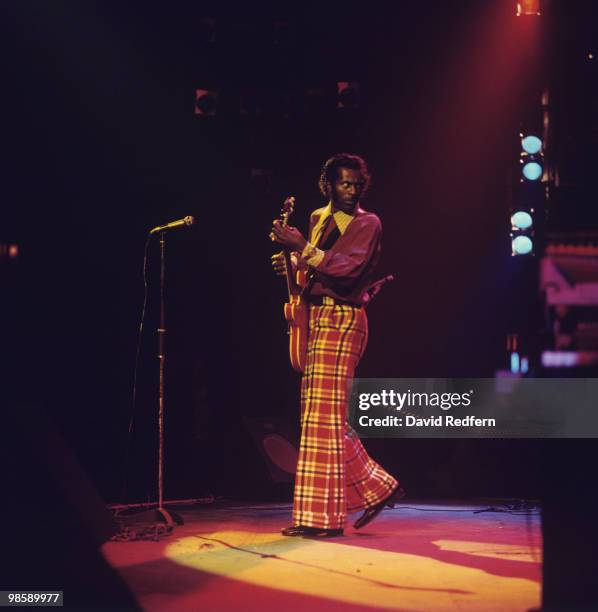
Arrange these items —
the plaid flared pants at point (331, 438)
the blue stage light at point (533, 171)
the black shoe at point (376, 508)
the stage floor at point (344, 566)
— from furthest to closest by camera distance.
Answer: the blue stage light at point (533, 171), the black shoe at point (376, 508), the plaid flared pants at point (331, 438), the stage floor at point (344, 566)

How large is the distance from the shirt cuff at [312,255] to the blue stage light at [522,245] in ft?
9.23

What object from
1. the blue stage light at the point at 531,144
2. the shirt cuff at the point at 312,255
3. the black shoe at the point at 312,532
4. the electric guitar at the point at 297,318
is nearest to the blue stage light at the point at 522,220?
the blue stage light at the point at 531,144

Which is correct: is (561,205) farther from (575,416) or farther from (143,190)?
(143,190)

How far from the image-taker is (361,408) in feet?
22.7

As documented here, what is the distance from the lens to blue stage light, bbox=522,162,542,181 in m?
6.77

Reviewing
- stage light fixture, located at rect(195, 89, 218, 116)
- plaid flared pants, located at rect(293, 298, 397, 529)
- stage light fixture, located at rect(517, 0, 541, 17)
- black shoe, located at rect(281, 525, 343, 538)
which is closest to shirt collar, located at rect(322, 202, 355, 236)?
plaid flared pants, located at rect(293, 298, 397, 529)

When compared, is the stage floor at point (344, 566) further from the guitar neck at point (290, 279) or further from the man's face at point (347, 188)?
the man's face at point (347, 188)

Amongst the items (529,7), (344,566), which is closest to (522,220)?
(529,7)

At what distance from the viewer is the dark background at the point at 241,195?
621 centimetres

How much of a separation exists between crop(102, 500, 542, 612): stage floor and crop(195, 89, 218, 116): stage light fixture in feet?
9.81

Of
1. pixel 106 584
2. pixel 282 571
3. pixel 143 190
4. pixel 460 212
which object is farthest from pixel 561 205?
pixel 106 584

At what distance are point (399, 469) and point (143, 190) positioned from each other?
9.16 ft

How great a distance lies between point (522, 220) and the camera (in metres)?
6.78

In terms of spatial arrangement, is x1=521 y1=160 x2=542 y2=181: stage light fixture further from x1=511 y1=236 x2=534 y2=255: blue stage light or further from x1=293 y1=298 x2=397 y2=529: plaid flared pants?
x1=293 y1=298 x2=397 y2=529: plaid flared pants
